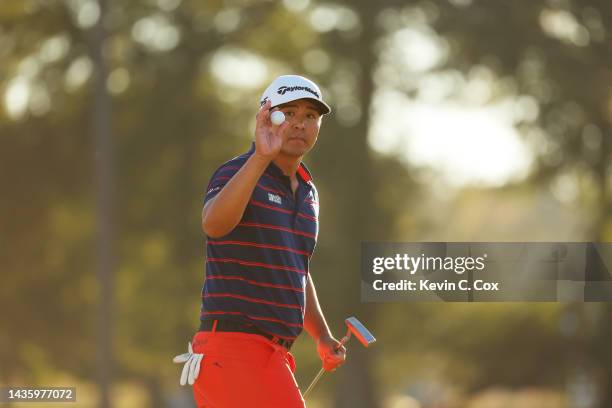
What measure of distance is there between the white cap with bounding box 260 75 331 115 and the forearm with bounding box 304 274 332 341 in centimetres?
86

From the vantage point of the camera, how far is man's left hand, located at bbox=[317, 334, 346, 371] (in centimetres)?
452

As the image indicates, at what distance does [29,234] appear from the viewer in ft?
57.7

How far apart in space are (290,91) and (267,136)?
41 centimetres

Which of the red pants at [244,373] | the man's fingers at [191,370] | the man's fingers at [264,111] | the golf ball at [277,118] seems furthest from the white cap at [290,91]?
the man's fingers at [191,370]

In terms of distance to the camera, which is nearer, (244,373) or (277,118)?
(277,118)

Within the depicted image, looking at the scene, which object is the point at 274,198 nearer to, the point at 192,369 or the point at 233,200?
the point at 233,200

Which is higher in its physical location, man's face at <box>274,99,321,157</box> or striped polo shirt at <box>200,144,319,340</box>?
man's face at <box>274,99,321,157</box>

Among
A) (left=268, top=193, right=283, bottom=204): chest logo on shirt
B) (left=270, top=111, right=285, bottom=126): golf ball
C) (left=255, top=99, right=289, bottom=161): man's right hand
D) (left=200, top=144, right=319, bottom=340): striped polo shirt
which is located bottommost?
(left=200, top=144, right=319, bottom=340): striped polo shirt

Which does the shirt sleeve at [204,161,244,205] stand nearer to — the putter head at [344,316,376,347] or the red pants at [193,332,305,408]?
the red pants at [193,332,305,408]

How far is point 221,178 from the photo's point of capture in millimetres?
3885

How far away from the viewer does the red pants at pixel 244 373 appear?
3984 millimetres

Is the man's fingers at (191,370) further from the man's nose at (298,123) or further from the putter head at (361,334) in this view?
the man's nose at (298,123)

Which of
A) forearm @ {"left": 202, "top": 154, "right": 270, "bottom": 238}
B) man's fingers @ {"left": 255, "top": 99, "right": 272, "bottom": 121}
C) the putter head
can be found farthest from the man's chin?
the putter head

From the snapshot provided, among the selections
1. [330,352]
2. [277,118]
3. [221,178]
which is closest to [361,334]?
[330,352]
